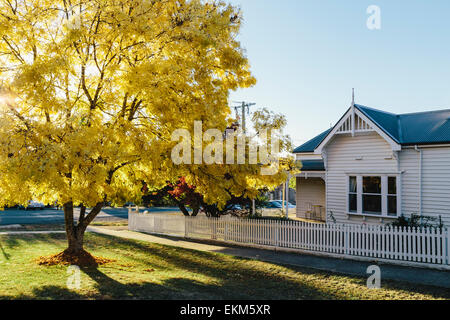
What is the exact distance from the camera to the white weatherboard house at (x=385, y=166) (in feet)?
50.0

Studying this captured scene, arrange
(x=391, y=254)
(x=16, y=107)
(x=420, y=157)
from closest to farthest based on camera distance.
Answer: (x=16, y=107) < (x=391, y=254) < (x=420, y=157)

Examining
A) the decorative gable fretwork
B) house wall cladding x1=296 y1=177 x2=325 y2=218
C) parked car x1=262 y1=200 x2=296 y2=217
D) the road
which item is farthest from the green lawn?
parked car x1=262 y1=200 x2=296 y2=217

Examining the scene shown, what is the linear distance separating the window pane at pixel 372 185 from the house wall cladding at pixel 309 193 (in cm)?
514

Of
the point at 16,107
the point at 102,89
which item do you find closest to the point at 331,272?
the point at 102,89

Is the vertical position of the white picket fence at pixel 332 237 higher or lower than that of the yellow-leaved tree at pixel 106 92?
lower

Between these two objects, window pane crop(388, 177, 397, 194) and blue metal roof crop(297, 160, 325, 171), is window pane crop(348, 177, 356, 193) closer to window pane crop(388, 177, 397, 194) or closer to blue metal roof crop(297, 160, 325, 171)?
window pane crop(388, 177, 397, 194)

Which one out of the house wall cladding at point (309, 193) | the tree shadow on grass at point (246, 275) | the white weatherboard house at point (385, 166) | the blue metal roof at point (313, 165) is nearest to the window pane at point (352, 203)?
the white weatherboard house at point (385, 166)

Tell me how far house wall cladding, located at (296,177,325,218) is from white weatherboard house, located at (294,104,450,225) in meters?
3.19

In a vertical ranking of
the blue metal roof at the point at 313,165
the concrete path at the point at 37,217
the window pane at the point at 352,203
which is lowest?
the concrete path at the point at 37,217

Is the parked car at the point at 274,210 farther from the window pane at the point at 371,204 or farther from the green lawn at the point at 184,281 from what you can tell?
the green lawn at the point at 184,281

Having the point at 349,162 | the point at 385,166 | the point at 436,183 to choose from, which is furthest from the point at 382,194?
the point at 436,183
